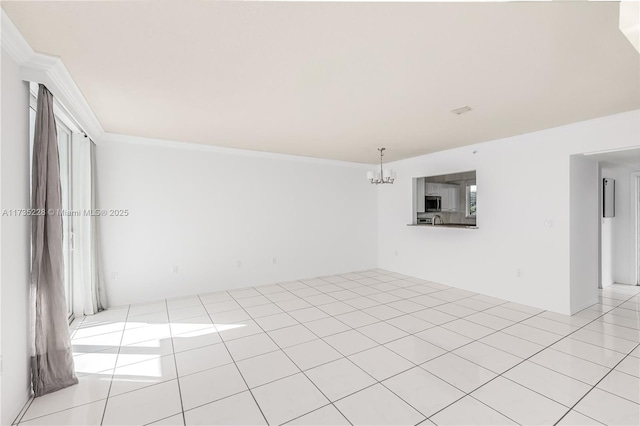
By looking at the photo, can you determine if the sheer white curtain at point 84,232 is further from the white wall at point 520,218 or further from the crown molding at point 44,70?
the white wall at point 520,218

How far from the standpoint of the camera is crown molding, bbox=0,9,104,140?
1.82m

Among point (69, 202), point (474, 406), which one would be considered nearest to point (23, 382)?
point (69, 202)

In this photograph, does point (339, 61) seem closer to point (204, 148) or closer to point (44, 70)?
point (44, 70)

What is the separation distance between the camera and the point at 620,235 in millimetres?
5555

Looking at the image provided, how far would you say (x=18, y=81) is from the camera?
6.72ft

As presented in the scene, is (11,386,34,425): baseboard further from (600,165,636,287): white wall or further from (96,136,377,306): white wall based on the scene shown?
(600,165,636,287): white wall

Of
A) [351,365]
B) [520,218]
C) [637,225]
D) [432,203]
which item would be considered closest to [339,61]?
[351,365]

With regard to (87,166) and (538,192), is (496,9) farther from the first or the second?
(87,166)

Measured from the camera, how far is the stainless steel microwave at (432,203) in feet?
21.0

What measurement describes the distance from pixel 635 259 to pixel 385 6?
7.09 m

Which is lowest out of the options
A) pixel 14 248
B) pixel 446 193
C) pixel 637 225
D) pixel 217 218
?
pixel 637 225

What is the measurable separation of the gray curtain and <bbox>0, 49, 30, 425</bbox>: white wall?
0.06 m

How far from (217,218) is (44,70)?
10.4 ft

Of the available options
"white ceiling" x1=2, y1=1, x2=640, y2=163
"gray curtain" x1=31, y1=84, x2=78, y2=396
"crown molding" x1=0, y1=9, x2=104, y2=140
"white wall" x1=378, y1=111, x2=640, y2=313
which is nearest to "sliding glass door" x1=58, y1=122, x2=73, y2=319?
"white ceiling" x1=2, y1=1, x2=640, y2=163
